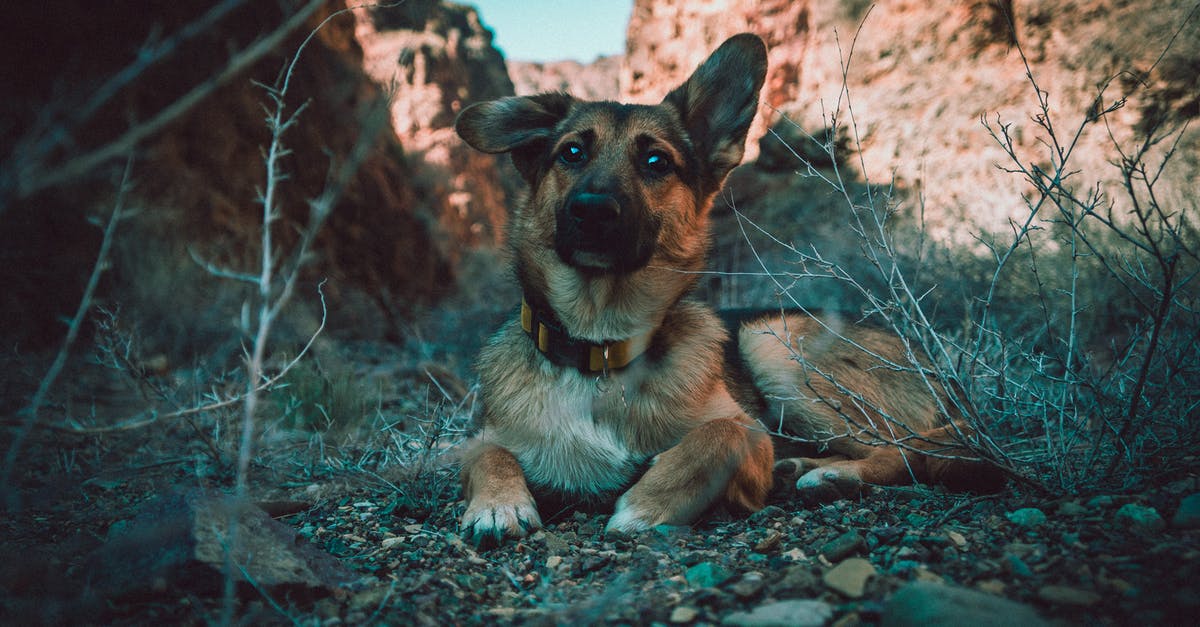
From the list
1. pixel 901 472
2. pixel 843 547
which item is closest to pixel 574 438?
pixel 843 547

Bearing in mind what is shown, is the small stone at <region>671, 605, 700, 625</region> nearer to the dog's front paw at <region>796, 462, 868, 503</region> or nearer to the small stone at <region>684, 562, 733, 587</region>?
the small stone at <region>684, 562, 733, 587</region>

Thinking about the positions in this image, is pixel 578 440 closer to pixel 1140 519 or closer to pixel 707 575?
pixel 707 575

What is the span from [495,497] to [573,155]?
6.00 ft

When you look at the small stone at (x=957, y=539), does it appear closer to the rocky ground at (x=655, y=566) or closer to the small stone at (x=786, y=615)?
the rocky ground at (x=655, y=566)

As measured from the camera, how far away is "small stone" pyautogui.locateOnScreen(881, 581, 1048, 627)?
139 cm

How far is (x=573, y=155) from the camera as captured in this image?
3535 mm

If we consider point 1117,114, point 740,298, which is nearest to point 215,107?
point 740,298

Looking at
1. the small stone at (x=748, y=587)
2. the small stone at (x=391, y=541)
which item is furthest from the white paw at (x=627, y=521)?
the small stone at (x=391, y=541)

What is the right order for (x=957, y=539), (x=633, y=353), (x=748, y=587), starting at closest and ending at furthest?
(x=748, y=587) < (x=957, y=539) < (x=633, y=353)

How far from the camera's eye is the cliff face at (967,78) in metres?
6.49

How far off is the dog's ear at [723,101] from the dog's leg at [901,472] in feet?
5.63

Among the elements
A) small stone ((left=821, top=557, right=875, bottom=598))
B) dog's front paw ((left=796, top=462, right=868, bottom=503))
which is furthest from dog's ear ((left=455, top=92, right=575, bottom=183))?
small stone ((left=821, top=557, right=875, bottom=598))

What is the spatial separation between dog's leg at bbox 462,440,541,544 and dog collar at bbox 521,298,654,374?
1.74 feet

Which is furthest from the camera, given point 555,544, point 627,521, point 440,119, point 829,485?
point 440,119
